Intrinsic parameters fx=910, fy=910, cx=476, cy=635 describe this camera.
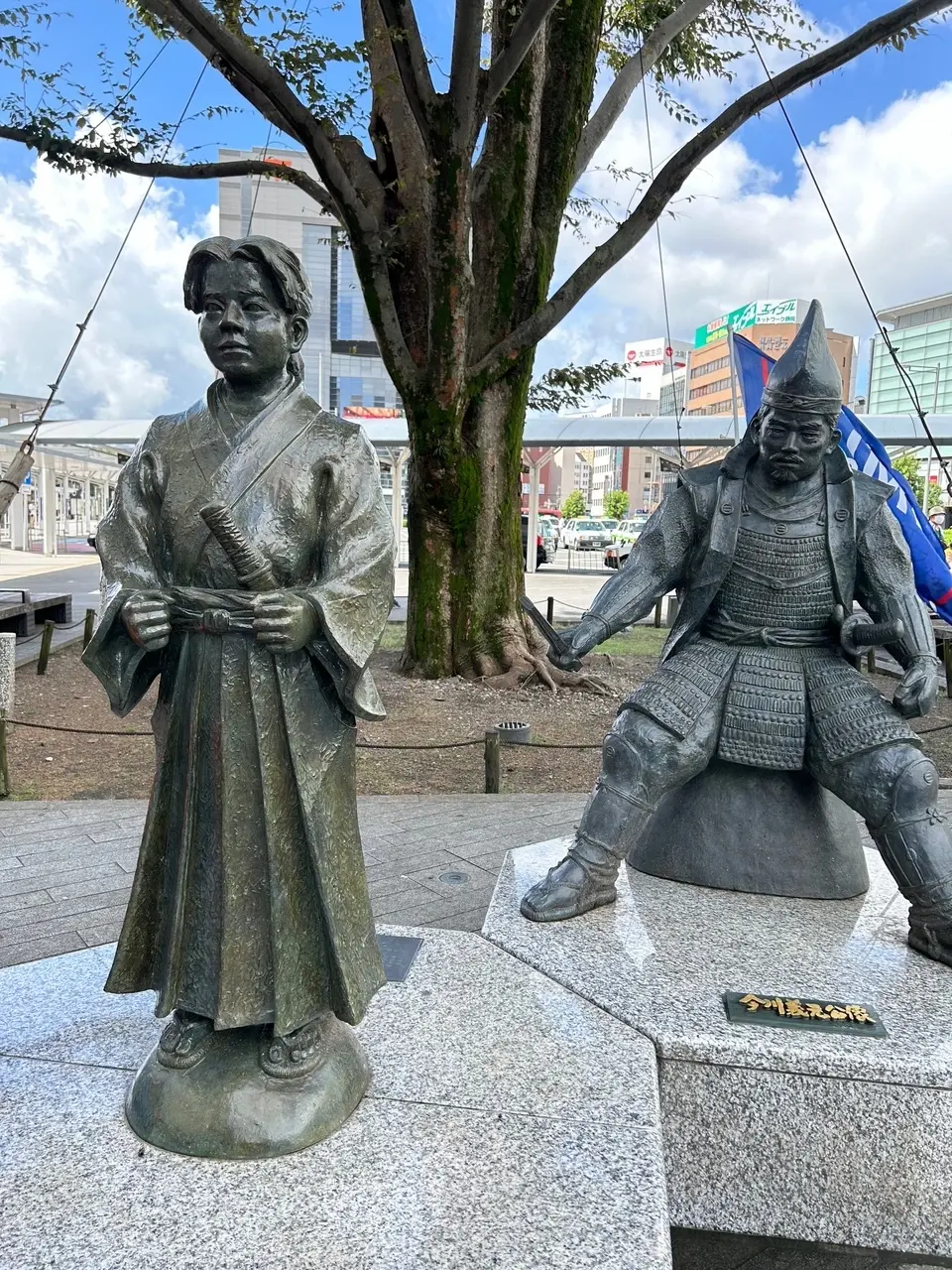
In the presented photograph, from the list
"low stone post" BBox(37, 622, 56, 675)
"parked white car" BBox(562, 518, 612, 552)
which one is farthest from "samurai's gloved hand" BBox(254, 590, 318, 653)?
"parked white car" BBox(562, 518, 612, 552)

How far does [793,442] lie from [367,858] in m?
3.10

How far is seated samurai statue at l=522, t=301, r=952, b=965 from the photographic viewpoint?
3176 millimetres

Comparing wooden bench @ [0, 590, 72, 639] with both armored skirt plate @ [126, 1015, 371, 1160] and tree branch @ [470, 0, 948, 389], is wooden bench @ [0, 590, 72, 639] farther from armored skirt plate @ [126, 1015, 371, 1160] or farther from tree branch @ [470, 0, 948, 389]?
armored skirt plate @ [126, 1015, 371, 1160]

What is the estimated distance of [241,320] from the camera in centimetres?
193

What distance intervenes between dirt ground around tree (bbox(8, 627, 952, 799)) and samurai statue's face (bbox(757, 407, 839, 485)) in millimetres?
3860

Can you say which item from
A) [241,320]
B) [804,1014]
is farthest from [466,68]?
[804,1014]

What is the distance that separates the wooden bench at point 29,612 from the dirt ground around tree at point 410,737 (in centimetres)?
207

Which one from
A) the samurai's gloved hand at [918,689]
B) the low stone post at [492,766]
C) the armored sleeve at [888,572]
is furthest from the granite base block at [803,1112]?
the low stone post at [492,766]

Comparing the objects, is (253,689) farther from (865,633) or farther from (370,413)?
(370,413)

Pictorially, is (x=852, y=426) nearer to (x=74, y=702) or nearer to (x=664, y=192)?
(x=664, y=192)

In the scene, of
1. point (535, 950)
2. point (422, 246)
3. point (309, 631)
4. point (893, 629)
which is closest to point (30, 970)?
point (535, 950)

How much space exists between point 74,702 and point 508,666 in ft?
14.7

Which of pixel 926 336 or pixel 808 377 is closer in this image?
pixel 808 377

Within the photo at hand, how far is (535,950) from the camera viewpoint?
3035 millimetres
